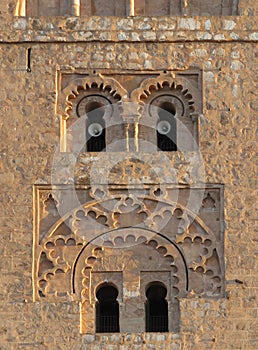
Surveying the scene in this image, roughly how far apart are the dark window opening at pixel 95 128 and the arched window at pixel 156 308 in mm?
1548

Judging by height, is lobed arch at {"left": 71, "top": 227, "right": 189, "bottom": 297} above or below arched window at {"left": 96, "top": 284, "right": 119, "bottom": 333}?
above

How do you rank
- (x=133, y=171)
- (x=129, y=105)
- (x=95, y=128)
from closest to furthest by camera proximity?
(x=133, y=171), (x=129, y=105), (x=95, y=128)

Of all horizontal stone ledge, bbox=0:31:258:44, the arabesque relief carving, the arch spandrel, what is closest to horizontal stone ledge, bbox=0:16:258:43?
horizontal stone ledge, bbox=0:31:258:44

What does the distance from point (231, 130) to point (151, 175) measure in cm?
93

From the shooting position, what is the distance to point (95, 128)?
20.8 m

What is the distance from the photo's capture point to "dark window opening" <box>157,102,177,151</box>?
20.8m

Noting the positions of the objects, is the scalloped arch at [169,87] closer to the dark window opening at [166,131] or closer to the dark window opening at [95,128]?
the dark window opening at [166,131]

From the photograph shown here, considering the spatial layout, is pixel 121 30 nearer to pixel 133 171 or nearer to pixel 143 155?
pixel 143 155

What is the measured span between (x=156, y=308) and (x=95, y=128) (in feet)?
6.34

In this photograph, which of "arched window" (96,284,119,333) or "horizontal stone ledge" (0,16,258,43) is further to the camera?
"horizontal stone ledge" (0,16,258,43)

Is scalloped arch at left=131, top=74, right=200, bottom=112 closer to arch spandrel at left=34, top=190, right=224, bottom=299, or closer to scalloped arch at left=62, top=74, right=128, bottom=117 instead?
scalloped arch at left=62, top=74, right=128, bottom=117

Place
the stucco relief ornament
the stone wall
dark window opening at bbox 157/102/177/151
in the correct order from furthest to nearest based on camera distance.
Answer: dark window opening at bbox 157/102/177/151
the stucco relief ornament
the stone wall

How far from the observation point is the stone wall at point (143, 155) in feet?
65.7

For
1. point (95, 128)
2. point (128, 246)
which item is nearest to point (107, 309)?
point (128, 246)
